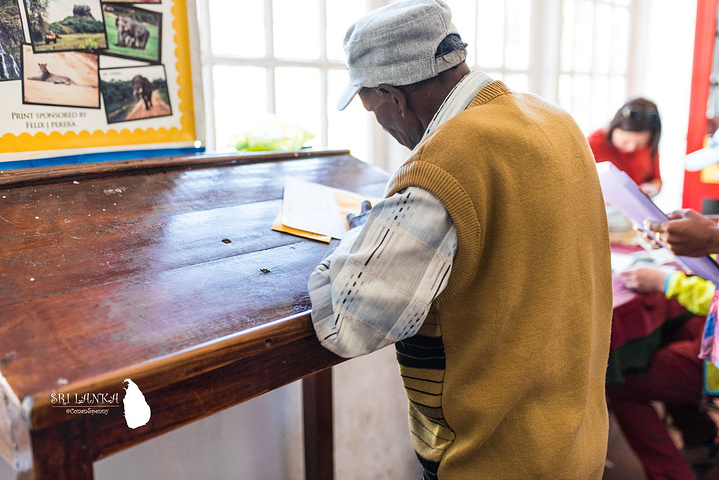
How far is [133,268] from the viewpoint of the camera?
2.87 ft

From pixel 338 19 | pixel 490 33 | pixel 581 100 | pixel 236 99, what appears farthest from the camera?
pixel 581 100

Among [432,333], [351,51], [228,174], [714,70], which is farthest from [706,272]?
[714,70]

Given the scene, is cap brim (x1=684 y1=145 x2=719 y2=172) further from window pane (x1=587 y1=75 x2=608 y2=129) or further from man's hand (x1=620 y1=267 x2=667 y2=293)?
window pane (x1=587 y1=75 x2=608 y2=129)

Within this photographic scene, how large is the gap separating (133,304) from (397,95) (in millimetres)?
533

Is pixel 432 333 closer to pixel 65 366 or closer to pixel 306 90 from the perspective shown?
pixel 65 366

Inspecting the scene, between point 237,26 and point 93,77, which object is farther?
point 237,26

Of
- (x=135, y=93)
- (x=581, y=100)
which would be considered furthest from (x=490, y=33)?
(x=135, y=93)

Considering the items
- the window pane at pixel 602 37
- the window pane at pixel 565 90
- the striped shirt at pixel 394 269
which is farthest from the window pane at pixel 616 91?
the striped shirt at pixel 394 269

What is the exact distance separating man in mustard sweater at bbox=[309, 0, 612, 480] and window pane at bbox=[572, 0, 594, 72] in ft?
8.83

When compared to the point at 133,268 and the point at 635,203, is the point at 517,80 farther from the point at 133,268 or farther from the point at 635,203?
the point at 133,268

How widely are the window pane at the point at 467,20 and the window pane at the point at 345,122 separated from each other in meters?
0.67

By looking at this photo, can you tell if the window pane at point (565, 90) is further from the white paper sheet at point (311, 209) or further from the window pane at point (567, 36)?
the white paper sheet at point (311, 209)

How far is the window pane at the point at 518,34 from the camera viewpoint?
2.87 m

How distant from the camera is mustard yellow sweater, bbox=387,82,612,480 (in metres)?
0.80
